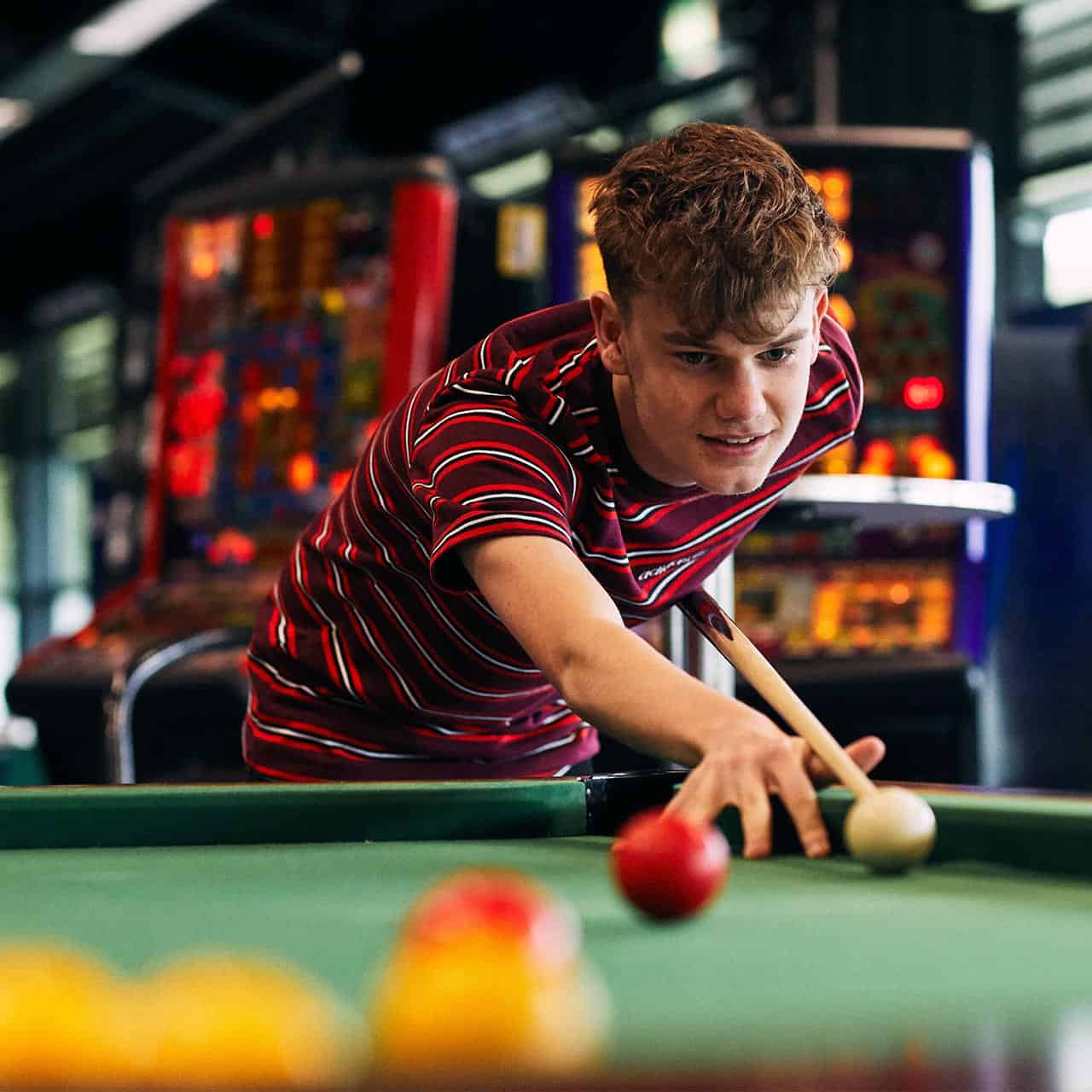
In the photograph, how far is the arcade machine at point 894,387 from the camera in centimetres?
426

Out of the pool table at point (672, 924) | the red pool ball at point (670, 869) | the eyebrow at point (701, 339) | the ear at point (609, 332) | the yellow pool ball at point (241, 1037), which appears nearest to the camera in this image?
the yellow pool ball at point (241, 1037)

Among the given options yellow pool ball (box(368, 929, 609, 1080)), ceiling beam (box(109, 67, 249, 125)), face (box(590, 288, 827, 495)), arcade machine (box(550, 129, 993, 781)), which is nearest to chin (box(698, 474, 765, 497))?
face (box(590, 288, 827, 495))

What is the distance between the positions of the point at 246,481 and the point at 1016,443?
7.58ft

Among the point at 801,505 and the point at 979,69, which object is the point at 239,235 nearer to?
the point at 979,69

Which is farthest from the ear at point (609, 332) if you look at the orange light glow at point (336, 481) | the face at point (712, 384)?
the orange light glow at point (336, 481)

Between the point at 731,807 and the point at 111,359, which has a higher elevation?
the point at 111,359

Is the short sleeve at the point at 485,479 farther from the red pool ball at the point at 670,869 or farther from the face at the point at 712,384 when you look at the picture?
the red pool ball at the point at 670,869

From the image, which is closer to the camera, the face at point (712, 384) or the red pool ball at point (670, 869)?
the red pool ball at point (670, 869)

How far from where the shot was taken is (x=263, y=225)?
5004mm

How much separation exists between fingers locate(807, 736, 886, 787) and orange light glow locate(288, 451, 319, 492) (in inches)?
132

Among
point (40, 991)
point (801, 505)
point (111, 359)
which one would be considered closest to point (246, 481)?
point (801, 505)

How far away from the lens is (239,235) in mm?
5047

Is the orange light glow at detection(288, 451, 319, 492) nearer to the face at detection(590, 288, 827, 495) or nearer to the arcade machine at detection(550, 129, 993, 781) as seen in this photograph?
the arcade machine at detection(550, 129, 993, 781)

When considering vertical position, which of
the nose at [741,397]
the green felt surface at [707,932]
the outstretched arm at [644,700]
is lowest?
the green felt surface at [707,932]
